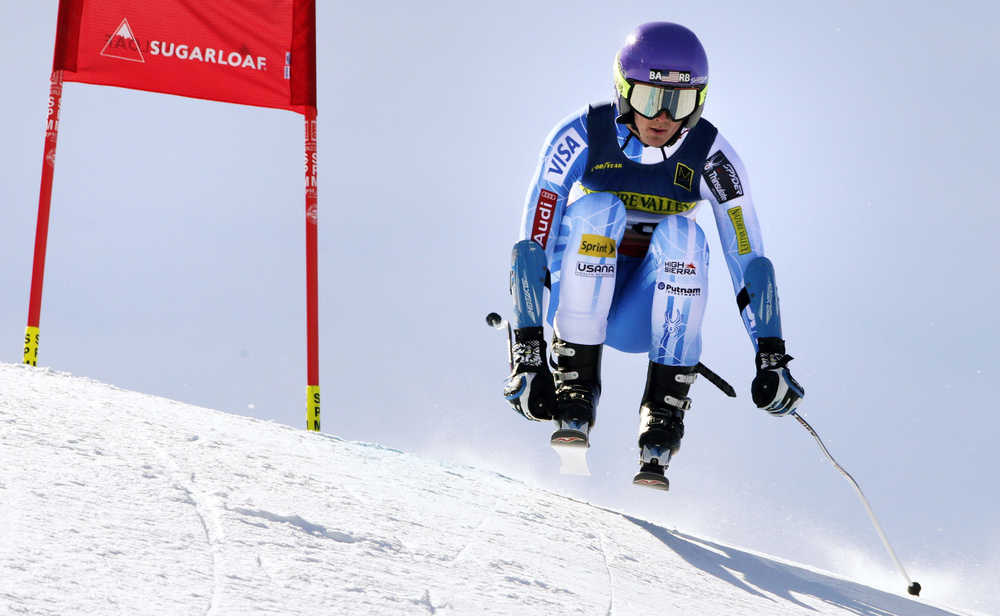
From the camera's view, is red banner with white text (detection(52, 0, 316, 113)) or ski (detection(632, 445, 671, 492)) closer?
ski (detection(632, 445, 671, 492))

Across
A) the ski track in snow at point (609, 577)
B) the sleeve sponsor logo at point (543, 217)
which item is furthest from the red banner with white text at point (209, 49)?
the ski track in snow at point (609, 577)

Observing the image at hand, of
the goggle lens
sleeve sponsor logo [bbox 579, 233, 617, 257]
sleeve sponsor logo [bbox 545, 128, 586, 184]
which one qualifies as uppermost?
the goggle lens

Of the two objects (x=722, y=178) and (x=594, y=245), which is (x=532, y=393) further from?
(x=722, y=178)

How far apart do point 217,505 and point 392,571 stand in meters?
0.65

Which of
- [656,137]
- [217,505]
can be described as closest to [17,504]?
[217,505]

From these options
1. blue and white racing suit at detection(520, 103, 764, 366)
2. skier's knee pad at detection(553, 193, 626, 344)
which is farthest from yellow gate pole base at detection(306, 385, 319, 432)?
skier's knee pad at detection(553, 193, 626, 344)

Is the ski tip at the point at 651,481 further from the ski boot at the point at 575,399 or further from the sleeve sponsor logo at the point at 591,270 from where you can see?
the sleeve sponsor logo at the point at 591,270

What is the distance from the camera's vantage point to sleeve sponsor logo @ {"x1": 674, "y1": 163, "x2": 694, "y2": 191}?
5.22 meters

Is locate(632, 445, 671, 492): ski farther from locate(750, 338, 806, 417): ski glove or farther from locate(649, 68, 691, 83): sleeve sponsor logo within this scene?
locate(649, 68, 691, 83): sleeve sponsor logo

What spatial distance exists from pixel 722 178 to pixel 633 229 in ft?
1.89

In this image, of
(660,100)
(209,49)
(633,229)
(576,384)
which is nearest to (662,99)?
(660,100)

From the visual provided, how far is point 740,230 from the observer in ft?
17.4

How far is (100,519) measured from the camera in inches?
103

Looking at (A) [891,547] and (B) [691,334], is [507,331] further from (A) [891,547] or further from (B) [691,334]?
(A) [891,547]
